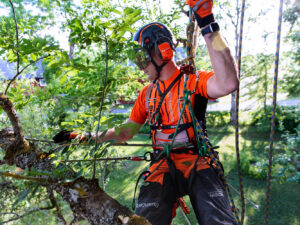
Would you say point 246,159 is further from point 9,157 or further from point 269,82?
point 9,157

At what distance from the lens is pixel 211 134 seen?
1463 centimetres

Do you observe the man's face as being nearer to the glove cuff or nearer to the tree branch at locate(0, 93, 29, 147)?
the glove cuff

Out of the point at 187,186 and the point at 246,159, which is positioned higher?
the point at 187,186

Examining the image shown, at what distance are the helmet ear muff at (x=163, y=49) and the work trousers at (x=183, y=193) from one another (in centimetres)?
103

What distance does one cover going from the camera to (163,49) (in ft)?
7.01

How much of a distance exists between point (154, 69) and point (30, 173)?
1636mm

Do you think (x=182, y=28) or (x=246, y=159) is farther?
(x=246, y=159)

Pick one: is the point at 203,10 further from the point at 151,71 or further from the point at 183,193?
the point at 183,193

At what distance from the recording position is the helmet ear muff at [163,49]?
7.00ft

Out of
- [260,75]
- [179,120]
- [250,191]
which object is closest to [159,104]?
[179,120]

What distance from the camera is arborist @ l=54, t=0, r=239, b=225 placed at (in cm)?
151

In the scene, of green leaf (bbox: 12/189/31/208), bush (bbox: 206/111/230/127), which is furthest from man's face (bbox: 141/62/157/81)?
bush (bbox: 206/111/230/127)

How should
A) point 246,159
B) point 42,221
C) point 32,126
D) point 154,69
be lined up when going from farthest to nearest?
point 246,159
point 42,221
point 32,126
point 154,69

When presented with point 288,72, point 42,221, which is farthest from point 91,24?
point 288,72
